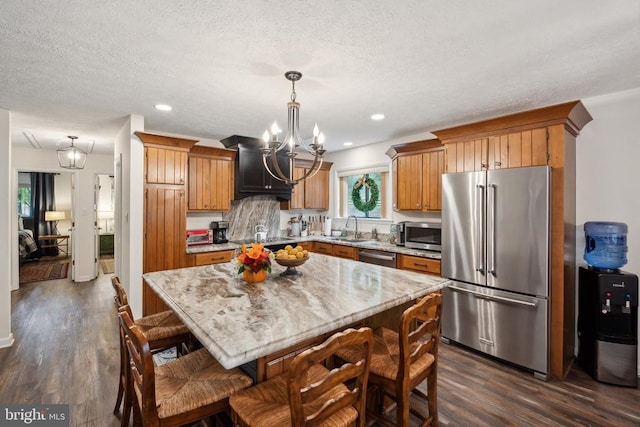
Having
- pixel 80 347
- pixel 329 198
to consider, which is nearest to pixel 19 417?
pixel 80 347

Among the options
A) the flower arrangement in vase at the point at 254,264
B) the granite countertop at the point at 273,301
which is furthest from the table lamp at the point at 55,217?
the flower arrangement in vase at the point at 254,264

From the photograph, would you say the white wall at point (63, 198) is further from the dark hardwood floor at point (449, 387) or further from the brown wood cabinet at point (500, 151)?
the brown wood cabinet at point (500, 151)

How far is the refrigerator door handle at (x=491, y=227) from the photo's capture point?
2.95 meters

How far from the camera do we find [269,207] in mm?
5367

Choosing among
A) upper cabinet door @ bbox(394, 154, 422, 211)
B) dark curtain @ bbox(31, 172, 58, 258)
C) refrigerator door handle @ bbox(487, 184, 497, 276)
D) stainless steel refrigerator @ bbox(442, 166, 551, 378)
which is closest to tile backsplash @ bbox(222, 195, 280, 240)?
upper cabinet door @ bbox(394, 154, 422, 211)

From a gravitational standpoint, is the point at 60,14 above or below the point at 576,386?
above

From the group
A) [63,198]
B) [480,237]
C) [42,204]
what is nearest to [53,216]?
[42,204]

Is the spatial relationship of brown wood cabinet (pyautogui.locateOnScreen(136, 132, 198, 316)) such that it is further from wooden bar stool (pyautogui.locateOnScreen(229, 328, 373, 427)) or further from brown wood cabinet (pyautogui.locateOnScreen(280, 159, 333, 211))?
wooden bar stool (pyautogui.locateOnScreen(229, 328, 373, 427))

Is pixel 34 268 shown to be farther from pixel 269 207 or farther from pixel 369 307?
pixel 369 307

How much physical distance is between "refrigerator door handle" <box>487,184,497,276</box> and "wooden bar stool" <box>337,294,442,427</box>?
1478 mm

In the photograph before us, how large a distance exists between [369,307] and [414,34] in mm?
1613

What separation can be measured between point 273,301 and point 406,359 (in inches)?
30.5

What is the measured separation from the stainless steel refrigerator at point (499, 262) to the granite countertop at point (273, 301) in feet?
3.36

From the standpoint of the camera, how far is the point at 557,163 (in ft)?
8.84
